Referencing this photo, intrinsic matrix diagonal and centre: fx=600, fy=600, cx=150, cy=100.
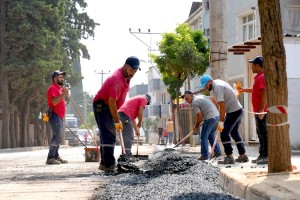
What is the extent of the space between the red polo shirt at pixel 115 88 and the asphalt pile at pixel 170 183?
1.09 meters

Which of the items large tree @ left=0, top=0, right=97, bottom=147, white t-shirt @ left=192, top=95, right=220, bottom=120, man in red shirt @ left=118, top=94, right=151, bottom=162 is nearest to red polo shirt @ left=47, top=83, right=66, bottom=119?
man in red shirt @ left=118, top=94, right=151, bottom=162

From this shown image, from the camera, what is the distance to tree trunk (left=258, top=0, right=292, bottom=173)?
18.7 ft

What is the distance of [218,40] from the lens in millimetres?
12320

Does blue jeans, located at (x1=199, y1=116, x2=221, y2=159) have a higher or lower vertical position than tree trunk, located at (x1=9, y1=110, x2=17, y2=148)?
higher

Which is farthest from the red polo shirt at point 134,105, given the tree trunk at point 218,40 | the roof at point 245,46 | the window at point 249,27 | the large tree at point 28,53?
the large tree at point 28,53

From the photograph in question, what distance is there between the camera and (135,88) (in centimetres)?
10231

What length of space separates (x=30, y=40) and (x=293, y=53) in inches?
730

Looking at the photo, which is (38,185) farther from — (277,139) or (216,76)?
(216,76)

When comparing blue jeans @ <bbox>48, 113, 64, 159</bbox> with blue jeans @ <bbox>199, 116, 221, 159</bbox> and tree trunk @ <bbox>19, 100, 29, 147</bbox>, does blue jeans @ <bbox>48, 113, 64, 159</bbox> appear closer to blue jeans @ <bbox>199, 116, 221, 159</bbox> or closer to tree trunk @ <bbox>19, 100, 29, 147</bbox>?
blue jeans @ <bbox>199, 116, 221, 159</bbox>

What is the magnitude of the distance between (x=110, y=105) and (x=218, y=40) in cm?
481

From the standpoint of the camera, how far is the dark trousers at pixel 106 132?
846 cm

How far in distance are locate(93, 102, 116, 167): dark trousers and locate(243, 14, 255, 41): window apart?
1848cm

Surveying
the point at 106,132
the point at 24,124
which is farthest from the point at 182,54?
the point at 106,132

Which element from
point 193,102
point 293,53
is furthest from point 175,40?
point 193,102
